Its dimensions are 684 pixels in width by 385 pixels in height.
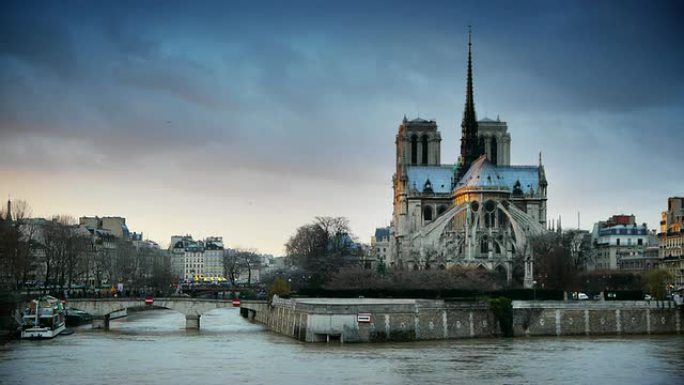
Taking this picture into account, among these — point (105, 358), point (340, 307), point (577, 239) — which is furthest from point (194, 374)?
point (577, 239)

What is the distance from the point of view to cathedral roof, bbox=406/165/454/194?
133 meters

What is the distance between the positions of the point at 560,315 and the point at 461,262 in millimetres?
43096

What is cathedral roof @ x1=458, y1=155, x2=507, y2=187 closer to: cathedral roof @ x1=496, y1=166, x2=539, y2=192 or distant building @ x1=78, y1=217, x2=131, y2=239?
cathedral roof @ x1=496, y1=166, x2=539, y2=192

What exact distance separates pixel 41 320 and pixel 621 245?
84741mm

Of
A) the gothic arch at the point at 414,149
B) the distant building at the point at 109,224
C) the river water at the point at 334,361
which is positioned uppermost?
the gothic arch at the point at 414,149

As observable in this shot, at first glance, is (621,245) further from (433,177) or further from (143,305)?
(143,305)

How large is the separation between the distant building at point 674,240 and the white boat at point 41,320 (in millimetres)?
54273

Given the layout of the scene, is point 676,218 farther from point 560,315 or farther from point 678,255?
point 560,315

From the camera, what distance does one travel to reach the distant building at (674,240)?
3994 inches

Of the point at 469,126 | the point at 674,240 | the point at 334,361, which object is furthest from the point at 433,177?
the point at 334,361

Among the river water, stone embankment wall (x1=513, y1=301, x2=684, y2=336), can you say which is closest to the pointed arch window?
stone embankment wall (x1=513, y1=301, x2=684, y2=336)

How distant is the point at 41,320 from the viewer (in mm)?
70125

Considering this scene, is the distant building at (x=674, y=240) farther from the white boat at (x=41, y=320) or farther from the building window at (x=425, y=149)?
the white boat at (x=41, y=320)

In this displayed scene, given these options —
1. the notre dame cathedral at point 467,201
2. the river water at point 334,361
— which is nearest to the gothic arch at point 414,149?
the notre dame cathedral at point 467,201
